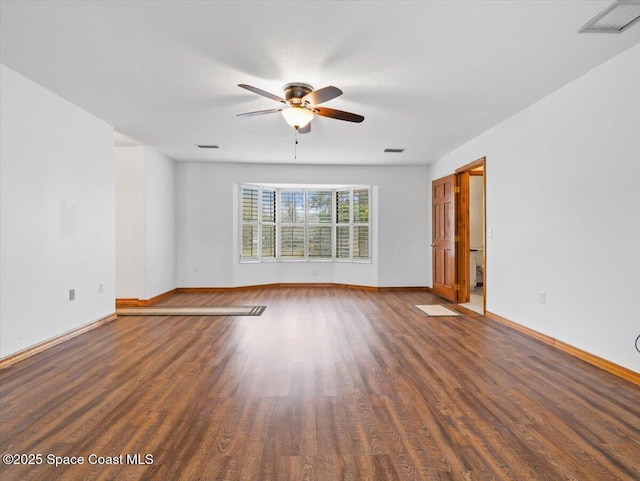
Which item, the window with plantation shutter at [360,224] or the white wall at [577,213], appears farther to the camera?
the window with plantation shutter at [360,224]

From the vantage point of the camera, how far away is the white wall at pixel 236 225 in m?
6.88

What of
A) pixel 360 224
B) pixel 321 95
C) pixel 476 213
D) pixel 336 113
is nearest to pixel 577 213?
pixel 336 113

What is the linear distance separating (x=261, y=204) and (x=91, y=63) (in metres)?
4.63

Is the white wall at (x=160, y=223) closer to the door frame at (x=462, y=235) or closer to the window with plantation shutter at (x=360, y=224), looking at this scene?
the window with plantation shutter at (x=360, y=224)

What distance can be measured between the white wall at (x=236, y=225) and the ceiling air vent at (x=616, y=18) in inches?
185

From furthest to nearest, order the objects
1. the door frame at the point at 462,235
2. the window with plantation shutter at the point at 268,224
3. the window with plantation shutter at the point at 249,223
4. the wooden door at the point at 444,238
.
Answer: the window with plantation shutter at the point at 268,224 → the window with plantation shutter at the point at 249,223 → the wooden door at the point at 444,238 → the door frame at the point at 462,235

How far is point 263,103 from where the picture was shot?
3752mm

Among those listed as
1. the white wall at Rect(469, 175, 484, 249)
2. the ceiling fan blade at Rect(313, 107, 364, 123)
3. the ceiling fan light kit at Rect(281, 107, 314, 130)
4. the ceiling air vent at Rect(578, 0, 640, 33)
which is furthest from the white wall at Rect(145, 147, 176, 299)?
the white wall at Rect(469, 175, 484, 249)

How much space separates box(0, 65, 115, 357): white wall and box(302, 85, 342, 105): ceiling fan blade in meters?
2.60

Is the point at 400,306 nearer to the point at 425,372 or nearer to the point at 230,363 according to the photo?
the point at 425,372

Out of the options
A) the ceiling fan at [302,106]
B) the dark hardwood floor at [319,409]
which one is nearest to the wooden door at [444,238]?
the dark hardwood floor at [319,409]

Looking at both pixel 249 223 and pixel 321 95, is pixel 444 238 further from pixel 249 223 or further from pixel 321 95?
pixel 321 95

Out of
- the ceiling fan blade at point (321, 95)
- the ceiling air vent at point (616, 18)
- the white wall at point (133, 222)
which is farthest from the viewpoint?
the white wall at point (133, 222)

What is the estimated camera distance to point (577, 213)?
10.5 feet
